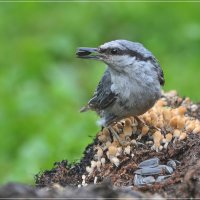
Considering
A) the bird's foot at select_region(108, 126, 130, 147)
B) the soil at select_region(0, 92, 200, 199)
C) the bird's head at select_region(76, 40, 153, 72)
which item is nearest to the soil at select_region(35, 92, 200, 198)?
the soil at select_region(0, 92, 200, 199)

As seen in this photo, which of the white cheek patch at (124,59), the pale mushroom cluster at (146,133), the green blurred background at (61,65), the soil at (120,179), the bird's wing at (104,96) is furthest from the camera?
the green blurred background at (61,65)

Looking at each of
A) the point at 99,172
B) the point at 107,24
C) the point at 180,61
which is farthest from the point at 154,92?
the point at 107,24

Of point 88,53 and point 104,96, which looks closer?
point 88,53

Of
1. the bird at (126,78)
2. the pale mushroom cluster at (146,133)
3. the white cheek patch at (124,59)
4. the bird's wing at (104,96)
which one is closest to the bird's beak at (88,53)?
the bird at (126,78)

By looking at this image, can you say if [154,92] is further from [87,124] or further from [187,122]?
[87,124]

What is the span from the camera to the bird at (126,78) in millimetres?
6695

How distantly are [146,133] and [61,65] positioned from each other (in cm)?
639

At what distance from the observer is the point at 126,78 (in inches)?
268

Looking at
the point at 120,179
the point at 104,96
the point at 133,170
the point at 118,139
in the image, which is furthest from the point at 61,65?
the point at 120,179

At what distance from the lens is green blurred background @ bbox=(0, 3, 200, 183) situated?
9953 millimetres

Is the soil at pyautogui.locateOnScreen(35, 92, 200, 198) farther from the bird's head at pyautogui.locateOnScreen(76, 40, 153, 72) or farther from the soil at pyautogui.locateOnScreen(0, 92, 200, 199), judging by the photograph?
the bird's head at pyautogui.locateOnScreen(76, 40, 153, 72)

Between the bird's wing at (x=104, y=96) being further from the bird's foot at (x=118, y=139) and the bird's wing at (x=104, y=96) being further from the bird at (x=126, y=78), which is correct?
the bird's foot at (x=118, y=139)

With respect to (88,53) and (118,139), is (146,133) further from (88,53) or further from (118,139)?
(88,53)

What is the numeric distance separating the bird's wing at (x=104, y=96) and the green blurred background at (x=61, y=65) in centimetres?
184
